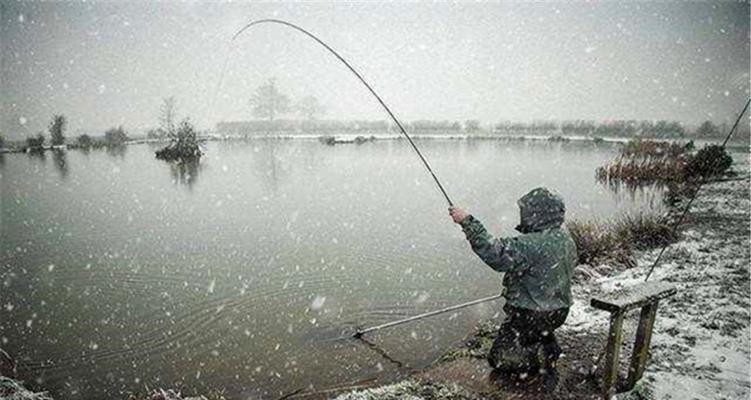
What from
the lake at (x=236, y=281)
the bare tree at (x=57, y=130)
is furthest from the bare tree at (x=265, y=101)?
the lake at (x=236, y=281)

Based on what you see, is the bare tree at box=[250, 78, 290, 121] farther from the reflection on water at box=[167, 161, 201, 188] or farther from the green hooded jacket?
the green hooded jacket

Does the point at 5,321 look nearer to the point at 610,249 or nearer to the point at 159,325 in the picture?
the point at 159,325

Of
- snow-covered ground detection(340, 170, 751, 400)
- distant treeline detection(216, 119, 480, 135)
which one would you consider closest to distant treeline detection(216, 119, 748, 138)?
distant treeline detection(216, 119, 480, 135)

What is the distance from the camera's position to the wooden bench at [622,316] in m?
3.63

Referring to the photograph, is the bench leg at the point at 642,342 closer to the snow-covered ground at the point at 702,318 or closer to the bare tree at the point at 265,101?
the snow-covered ground at the point at 702,318

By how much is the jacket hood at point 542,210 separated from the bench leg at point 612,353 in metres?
0.90

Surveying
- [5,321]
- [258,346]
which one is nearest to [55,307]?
[5,321]

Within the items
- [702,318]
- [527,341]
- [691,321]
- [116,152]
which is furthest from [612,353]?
[116,152]

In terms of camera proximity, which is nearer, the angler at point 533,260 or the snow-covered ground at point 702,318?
the angler at point 533,260

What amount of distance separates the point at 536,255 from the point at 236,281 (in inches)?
251

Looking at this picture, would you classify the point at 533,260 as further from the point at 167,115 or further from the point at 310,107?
the point at 310,107

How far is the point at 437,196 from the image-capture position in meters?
18.2

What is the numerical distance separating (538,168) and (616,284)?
2184cm

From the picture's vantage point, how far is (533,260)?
13.0ft
